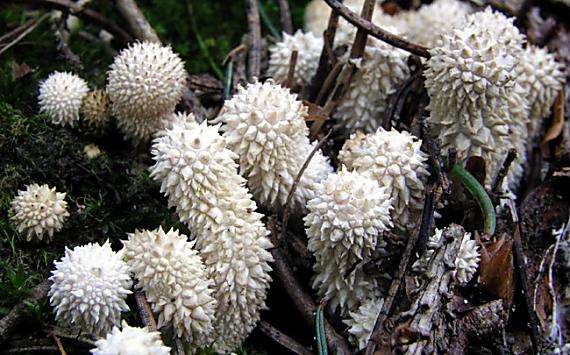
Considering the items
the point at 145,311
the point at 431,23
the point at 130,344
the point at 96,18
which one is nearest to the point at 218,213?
the point at 145,311

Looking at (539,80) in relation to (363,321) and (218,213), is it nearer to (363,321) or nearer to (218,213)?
(363,321)

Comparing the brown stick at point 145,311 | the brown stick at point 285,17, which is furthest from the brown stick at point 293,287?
the brown stick at point 285,17

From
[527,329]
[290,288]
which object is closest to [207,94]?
[290,288]

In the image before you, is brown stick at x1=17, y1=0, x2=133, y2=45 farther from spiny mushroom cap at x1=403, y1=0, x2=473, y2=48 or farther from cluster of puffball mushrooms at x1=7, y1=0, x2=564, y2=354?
spiny mushroom cap at x1=403, y1=0, x2=473, y2=48

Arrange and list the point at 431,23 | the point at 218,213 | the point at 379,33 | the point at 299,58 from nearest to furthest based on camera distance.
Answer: the point at 218,213
the point at 379,33
the point at 299,58
the point at 431,23

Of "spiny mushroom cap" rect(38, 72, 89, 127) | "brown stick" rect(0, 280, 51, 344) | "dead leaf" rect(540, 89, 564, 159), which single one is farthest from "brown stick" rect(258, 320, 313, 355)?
"dead leaf" rect(540, 89, 564, 159)

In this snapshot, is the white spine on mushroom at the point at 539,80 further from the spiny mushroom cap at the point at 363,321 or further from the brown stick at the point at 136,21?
the brown stick at the point at 136,21

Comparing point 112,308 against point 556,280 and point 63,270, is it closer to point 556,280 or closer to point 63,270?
point 63,270
